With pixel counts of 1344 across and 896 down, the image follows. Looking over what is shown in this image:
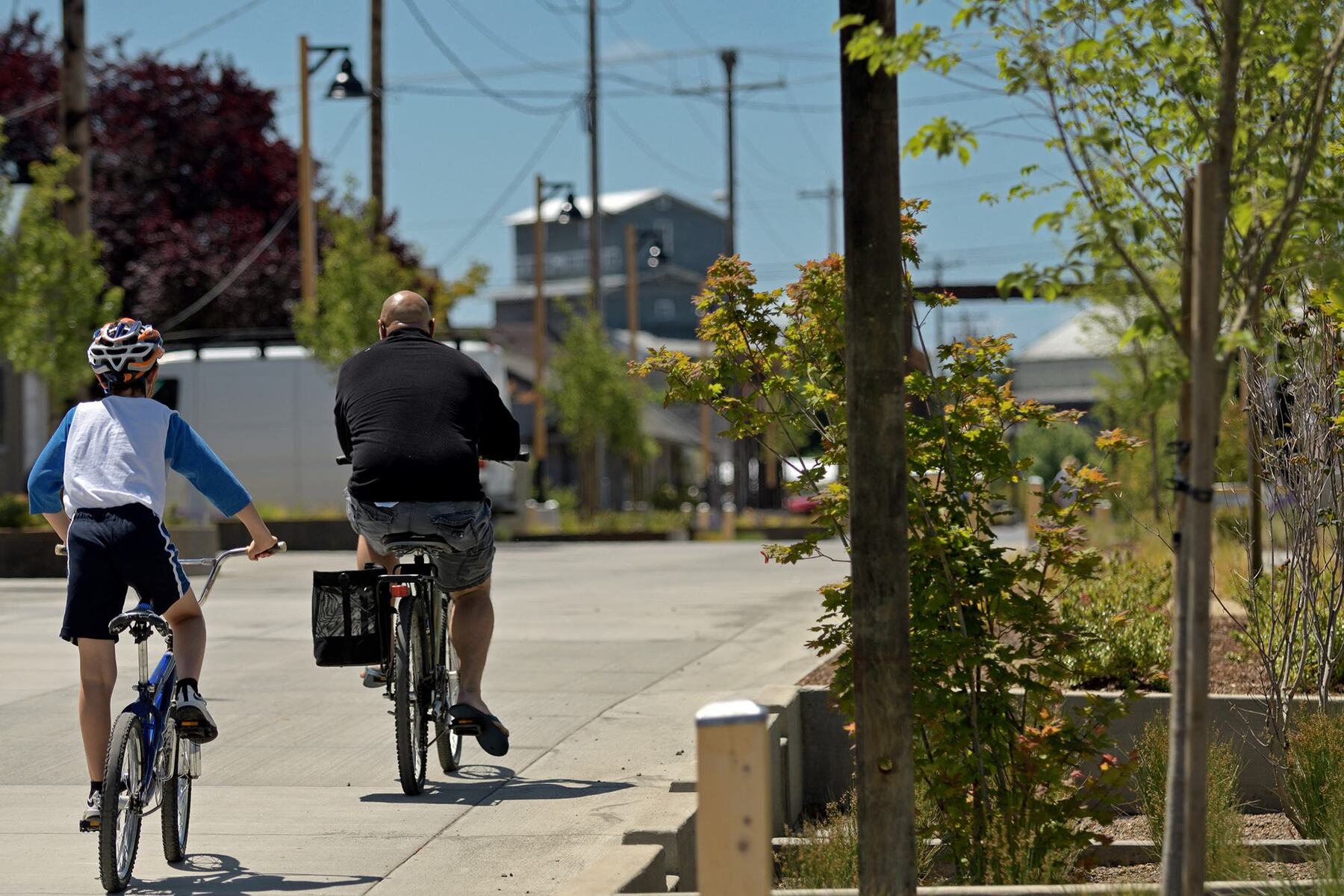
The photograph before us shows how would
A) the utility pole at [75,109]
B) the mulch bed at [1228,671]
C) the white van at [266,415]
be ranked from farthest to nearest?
1. the white van at [266,415]
2. the utility pole at [75,109]
3. the mulch bed at [1228,671]

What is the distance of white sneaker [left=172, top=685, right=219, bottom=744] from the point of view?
553 cm

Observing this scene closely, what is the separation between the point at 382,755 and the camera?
782 centimetres

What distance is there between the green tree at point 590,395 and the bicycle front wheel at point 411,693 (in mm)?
33807

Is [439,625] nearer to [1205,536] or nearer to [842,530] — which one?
[842,530]

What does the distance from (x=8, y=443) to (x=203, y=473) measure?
2403cm

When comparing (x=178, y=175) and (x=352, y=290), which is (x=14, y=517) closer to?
(x=352, y=290)

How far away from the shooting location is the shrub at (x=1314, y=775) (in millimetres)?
6000

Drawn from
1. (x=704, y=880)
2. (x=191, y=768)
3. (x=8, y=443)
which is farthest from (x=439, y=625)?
(x=8, y=443)

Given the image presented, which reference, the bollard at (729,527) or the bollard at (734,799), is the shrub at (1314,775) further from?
the bollard at (729,527)

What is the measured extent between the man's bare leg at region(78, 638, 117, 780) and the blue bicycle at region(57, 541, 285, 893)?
2.0 inches

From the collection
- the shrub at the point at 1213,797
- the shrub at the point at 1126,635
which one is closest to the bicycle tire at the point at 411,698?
the shrub at the point at 1126,635

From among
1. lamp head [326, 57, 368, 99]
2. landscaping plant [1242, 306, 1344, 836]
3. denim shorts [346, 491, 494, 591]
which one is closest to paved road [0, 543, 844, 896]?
denim shorts [346, 491, 494, 591]

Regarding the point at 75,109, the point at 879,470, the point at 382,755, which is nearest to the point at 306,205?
the point at 75,109

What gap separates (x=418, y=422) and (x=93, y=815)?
2248 mm
